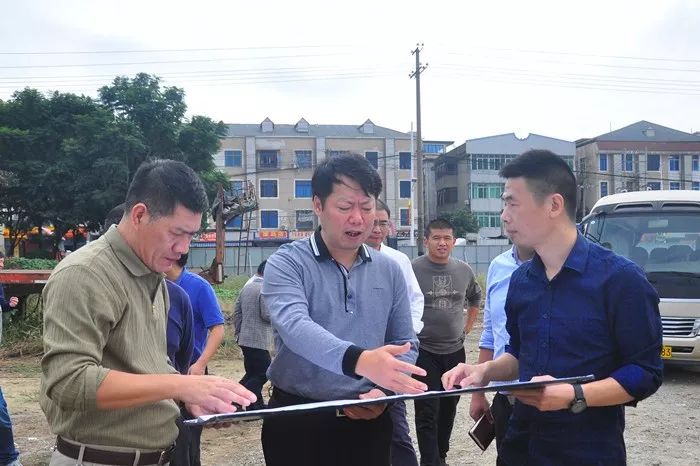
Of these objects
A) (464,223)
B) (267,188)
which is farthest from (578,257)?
(267,188)

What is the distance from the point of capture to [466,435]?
247 inches

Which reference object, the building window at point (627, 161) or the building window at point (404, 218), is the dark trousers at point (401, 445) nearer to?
the building window at point (404, 218)

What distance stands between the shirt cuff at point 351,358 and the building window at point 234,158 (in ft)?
167

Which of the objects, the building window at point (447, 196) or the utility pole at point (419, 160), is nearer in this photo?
the utility pole at point (419, 160)

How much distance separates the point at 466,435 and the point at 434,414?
1510mm

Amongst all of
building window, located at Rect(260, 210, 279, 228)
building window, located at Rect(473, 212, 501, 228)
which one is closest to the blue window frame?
building window, located at Rect(260, 210, 279, 228)

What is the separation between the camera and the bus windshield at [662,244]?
845cm

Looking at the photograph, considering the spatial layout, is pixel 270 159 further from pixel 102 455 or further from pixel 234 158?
pixel 102 455

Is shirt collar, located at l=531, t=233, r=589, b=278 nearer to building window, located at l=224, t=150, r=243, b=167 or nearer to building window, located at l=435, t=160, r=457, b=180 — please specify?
building window, located at l=435, t=160, r=457, b=180

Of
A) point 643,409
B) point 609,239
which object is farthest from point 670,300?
point 643,409

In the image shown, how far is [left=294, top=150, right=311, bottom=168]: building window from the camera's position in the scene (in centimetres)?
5256

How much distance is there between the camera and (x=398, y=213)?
5297cm

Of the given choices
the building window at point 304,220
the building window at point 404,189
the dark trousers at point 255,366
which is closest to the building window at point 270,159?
the building window at point 304,220

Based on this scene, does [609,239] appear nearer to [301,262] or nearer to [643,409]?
[643,409]
